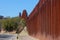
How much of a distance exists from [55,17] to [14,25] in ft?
340

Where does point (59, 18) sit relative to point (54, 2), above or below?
below

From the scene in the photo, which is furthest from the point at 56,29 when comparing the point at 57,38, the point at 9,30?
the point at 9,30

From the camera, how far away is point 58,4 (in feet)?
46.5

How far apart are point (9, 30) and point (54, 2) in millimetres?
101496

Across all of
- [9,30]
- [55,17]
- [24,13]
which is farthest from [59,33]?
[9,30]

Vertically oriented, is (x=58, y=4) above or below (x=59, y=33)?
above

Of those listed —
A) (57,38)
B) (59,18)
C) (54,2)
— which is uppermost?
(54,2)

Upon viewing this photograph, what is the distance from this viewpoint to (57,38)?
14141 millimetres

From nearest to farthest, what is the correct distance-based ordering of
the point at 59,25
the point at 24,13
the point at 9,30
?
1. the point at 59,25
2. the point at 24,13
3. the point at 9,30

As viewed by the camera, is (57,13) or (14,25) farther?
(14,25)

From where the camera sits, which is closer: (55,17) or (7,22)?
(55,17)

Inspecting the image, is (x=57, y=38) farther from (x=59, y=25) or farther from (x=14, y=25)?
(x=14, y=25)

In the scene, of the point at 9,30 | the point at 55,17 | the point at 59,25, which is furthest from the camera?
the point at 9,30

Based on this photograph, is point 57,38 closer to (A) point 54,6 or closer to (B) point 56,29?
(B) point 56,29
